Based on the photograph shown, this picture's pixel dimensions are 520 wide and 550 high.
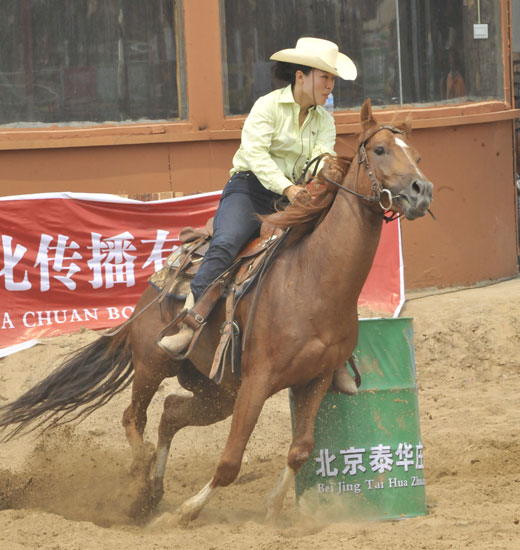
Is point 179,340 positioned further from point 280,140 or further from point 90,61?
point 90,61

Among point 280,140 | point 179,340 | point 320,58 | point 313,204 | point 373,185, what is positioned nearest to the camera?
point 373,185

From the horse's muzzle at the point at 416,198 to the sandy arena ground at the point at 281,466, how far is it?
163 centimetres

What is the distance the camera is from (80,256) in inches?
370

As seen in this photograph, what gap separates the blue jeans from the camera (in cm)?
592

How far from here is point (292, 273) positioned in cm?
556

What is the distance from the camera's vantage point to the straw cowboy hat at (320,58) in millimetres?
5805

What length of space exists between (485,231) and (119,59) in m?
4.27

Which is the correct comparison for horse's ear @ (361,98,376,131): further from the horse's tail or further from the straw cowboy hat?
the horse's tail

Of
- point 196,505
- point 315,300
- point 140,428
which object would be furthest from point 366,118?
point 140,428

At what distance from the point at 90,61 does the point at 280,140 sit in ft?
15.9

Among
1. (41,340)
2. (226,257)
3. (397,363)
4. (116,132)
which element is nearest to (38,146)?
(116,132)

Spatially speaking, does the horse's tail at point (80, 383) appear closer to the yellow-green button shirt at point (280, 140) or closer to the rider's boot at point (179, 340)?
the rider's boot at point (179, 340)

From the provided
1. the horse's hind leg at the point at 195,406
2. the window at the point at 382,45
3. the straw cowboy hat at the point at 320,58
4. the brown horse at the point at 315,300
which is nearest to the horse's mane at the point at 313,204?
the brown horse at the point at 315,300

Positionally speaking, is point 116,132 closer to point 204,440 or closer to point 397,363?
point 204,440
